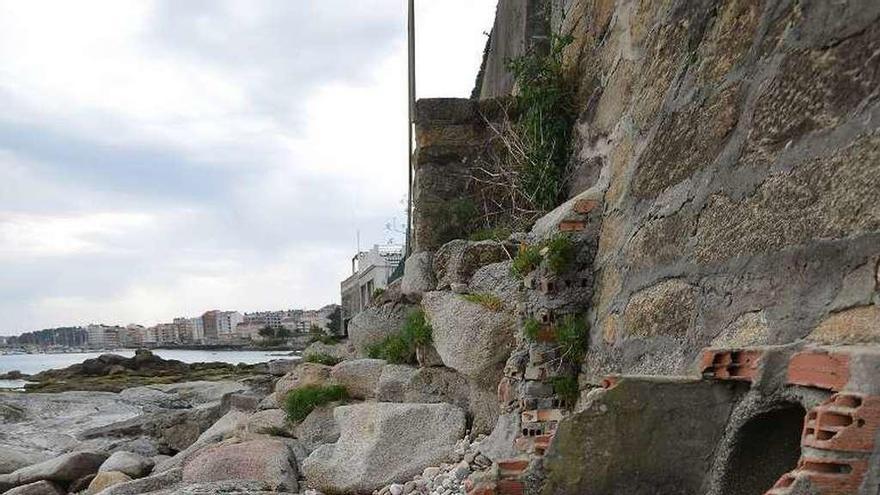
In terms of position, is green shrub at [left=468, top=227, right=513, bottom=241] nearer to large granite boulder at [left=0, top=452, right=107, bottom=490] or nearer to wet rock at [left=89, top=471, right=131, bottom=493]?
wet rock at [left=89, top=471, right=131, bottom=493]

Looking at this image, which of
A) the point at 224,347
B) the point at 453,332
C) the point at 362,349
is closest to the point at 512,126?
the point at 453,332

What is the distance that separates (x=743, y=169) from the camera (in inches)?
125

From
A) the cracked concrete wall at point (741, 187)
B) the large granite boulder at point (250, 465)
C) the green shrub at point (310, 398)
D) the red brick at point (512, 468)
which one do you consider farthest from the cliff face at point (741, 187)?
the green shrub at point (310, 398)

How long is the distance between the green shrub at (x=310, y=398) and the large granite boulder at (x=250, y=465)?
0.61 meters

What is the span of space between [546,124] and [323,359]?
16.7ft

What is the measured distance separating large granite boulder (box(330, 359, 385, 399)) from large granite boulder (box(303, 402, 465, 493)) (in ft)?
3.98

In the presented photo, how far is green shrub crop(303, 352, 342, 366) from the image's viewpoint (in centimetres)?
1064

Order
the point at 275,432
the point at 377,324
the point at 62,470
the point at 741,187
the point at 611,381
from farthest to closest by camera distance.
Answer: the point at 62,470 → the point at 377,324 → the point at 275,432 → the point at 741,187 → the point at 611,381

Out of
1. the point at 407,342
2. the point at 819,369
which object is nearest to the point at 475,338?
the point at 407,342

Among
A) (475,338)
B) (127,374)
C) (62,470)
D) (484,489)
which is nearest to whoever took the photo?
(484,489)

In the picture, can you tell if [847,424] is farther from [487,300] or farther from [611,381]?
[487,300]

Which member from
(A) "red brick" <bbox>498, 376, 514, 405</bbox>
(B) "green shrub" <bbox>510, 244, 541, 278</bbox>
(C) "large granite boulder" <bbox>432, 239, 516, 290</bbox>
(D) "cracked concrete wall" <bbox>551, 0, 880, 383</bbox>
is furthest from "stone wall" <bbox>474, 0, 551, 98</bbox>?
(D) "cracked concrete wall" <bbox>551, 0, 880, 383</bbox>

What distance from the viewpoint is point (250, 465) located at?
7434 mm

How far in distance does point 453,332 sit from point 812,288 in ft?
14.6
